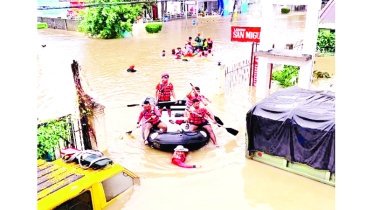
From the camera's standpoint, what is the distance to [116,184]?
24.1ft

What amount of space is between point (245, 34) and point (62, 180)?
9.49 metres

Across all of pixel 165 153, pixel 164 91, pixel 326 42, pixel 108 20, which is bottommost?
pixel 165 153

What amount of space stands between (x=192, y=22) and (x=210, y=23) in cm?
234

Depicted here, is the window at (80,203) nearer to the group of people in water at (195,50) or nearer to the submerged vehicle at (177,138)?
the submerged vehicle at (177,138)

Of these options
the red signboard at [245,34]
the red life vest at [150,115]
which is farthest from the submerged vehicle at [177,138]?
the red signboard at [245,34]

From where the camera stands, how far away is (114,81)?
17.8 metres

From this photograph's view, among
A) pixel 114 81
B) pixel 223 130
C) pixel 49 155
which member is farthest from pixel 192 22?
pixel 49 155

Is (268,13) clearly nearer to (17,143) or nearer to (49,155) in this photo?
(49,155)

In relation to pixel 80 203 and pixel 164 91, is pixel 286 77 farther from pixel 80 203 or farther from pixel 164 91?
pixel 80 203

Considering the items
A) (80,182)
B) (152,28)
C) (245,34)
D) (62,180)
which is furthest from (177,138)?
(152,28)

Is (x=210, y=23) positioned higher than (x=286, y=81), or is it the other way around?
(x=210, y=23)

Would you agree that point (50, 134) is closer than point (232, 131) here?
Yes

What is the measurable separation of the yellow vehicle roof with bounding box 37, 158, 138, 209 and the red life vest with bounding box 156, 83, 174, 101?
5.04m

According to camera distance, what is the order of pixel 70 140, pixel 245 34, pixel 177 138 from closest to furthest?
pixel 70 140, pixel 177 138, pixel 245 34
